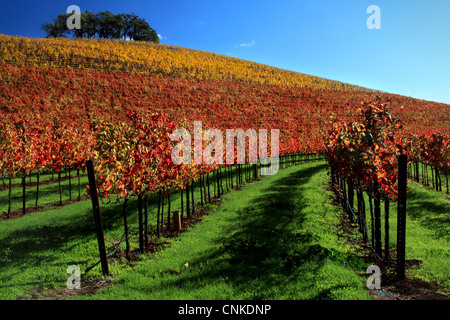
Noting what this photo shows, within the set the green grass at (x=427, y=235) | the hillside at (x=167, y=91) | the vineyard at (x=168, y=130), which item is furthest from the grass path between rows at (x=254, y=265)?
the hillside at (x=167, y=91)

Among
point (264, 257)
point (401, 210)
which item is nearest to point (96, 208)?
point (264, 257)

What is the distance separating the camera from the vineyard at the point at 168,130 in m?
10.1

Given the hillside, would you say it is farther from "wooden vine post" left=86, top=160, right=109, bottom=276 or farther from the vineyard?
"wooden vine post" left=86, top=160, right=109, bottom=276

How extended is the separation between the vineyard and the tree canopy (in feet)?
68.9

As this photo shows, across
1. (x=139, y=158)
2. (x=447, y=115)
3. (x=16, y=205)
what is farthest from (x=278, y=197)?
(x=447, y=115)

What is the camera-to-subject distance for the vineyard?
10125 mm

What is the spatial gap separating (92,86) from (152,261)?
5896cm

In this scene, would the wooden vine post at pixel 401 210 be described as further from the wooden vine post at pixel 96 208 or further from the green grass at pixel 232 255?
the wooden vine post at pixel 96 208

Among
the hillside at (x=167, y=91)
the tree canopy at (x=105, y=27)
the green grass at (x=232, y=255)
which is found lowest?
the green grass at (x=232, y=255)

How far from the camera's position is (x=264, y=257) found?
984 cm

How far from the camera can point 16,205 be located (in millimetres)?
21625

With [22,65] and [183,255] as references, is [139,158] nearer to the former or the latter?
[183,255]

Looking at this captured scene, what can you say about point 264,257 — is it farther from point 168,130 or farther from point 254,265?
point 168,130

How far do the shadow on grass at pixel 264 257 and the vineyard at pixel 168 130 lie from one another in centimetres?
242
